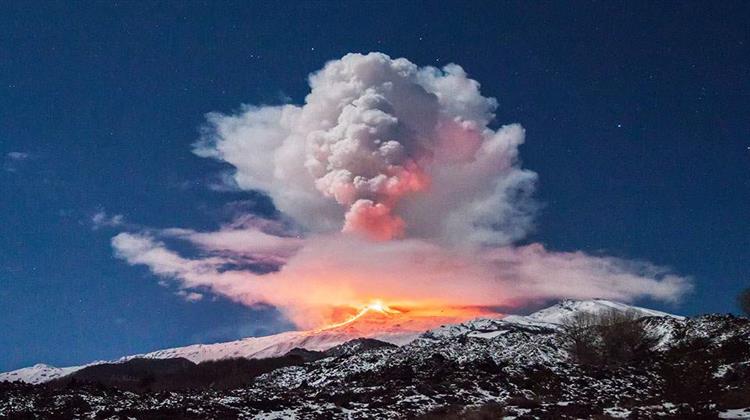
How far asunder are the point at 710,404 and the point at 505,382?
2072 centimetres

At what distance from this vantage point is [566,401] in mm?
39312

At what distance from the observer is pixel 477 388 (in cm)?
4697

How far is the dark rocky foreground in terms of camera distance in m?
32.3

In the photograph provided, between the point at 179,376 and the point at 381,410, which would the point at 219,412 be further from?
the point at 179,376

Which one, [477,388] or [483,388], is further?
[483,388]

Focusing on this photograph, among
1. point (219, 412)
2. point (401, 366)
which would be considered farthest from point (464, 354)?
point (219, 412)

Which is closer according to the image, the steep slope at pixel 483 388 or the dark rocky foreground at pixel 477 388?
the dark rocky foreground at pixel 477 388

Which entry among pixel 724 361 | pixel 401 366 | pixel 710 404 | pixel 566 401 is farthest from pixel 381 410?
pixel 724 361

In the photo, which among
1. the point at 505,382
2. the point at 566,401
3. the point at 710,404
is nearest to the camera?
the point at 710,404

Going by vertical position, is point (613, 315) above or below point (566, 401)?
above

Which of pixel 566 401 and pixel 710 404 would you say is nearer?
pixel 710 404

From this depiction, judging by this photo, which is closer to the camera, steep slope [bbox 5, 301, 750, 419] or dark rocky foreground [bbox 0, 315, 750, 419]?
dark rocky foreground [bbox 0, 315, 750, 419]

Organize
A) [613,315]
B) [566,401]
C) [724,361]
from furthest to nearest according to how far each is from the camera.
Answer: [613,315], [724,361], [566,401]

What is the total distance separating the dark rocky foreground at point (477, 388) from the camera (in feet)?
106
